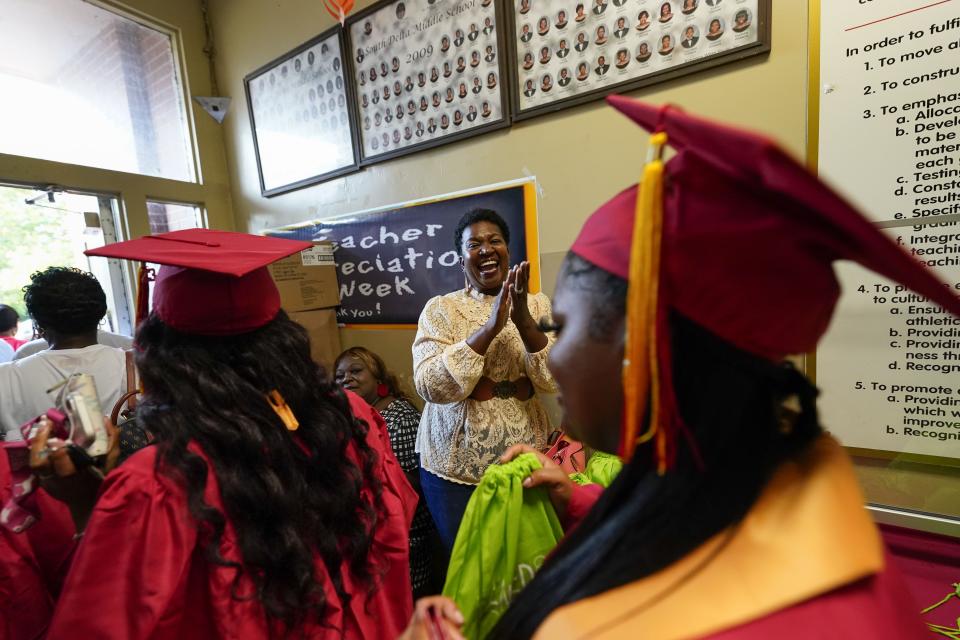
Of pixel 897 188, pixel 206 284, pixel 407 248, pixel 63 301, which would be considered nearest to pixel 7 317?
pixel 63 301

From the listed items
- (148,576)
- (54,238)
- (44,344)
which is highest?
(54,238)

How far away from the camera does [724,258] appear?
358 mm

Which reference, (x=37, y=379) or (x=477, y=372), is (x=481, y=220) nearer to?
(x=477, y=372)

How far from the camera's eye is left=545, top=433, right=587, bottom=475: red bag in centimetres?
114

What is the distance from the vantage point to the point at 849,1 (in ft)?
3.26

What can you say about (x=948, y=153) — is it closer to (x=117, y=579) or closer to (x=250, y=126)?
(x=117, y=579)

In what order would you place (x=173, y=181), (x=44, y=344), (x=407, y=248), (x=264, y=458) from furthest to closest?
(x=173, y=181), (x=407, y=248), (x=44, y=344), (x=264, y=458)

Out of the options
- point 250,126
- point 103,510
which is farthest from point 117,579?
point 250,126

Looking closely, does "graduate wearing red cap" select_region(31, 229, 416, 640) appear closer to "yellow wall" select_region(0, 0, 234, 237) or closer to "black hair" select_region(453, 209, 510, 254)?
"black hair" select_region(453, 209, 510, 254)

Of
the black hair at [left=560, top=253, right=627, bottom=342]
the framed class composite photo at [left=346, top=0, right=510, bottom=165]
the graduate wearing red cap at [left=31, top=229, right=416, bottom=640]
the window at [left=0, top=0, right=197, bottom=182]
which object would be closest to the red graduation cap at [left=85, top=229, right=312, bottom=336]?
the graduate wearing red cap at [left=31, top=229, right=416, bottom=640]

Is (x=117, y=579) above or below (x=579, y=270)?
below

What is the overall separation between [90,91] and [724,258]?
10.6 ft

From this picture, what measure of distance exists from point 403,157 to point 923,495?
2.12m

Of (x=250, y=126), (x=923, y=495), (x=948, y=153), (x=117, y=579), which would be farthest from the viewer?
(x=250, y=126)
